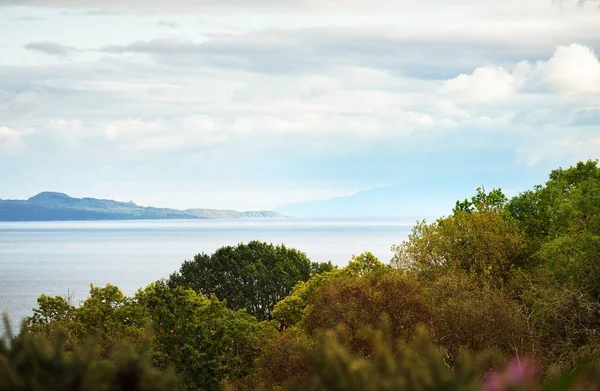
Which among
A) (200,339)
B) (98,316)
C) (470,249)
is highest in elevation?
(470,249)

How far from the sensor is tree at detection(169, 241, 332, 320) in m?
75.5

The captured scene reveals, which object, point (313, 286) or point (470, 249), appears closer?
point (470, 249)

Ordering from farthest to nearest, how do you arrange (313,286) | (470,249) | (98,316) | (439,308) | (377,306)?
(313,286), (470,249), (98,316), (439,308), (377,306)

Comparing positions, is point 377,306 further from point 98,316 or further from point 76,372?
point 76,372

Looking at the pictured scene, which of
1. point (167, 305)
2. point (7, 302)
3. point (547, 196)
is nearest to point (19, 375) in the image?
point (167, 305)

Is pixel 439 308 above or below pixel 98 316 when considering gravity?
above

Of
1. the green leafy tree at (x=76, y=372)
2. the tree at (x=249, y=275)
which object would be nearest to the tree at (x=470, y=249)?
the tree at (x=249, y=275)

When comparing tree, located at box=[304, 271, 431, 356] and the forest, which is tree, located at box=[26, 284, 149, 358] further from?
tree, located at box=[304, 271, 431, 356]

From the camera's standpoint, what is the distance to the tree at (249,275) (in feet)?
248

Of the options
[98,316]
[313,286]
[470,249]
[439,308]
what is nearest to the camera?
[439,308]

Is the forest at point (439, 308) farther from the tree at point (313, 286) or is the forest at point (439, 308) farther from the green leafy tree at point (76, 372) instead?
the green leafy tree at point (76, 372)

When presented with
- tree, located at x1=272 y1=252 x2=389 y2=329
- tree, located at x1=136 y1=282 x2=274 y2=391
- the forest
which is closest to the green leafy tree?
the forest

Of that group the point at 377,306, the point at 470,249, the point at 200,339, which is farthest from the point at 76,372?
the point at 470,249

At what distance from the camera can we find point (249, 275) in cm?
7544
